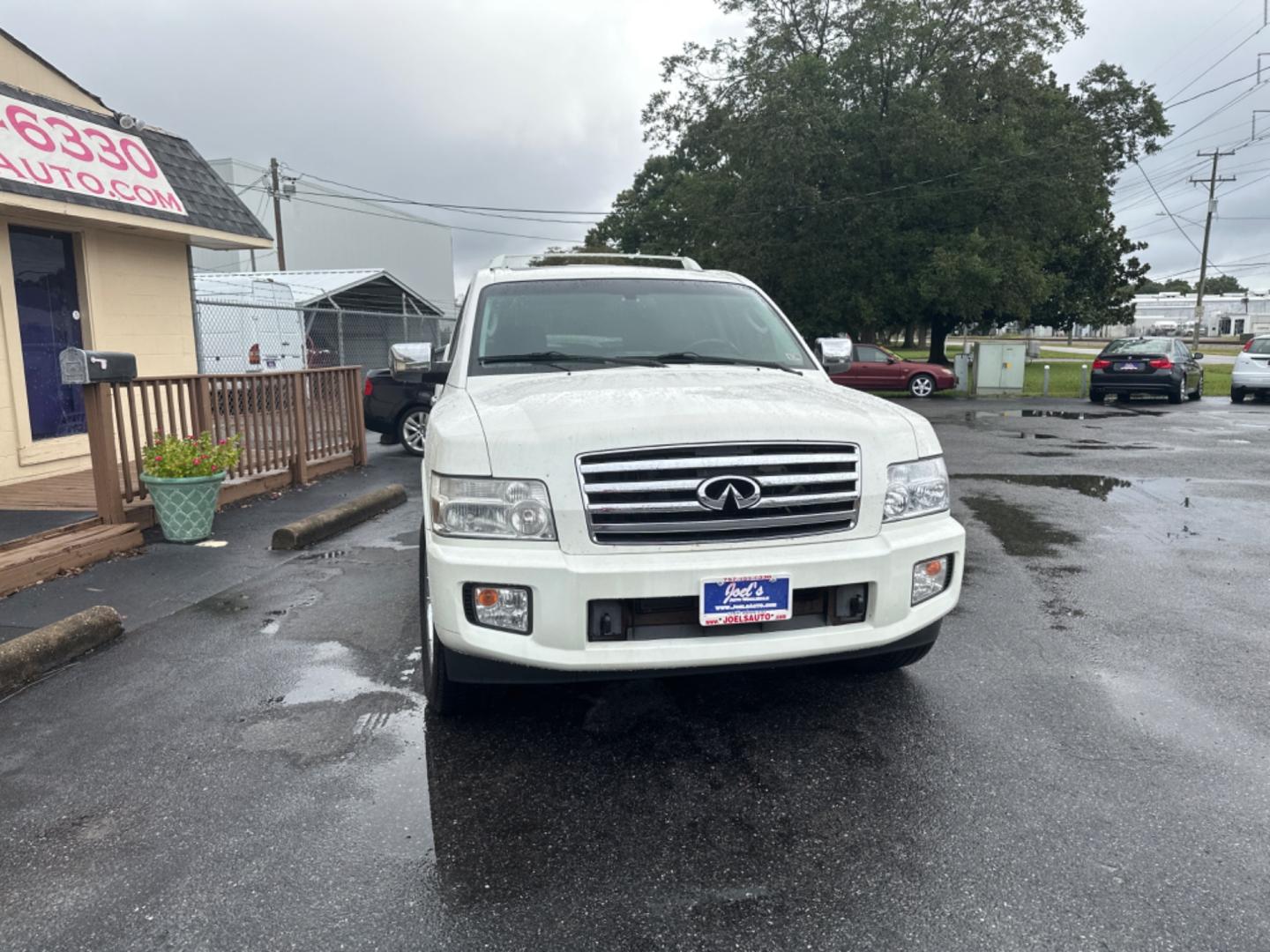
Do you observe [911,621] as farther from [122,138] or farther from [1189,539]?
[122,138]

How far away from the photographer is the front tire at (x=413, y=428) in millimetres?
12164

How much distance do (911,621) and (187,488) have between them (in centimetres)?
553

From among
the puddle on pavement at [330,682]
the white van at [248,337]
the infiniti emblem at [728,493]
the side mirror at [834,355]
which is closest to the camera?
the infiniti emblem at [728,493]

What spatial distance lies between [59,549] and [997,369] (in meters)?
24.5

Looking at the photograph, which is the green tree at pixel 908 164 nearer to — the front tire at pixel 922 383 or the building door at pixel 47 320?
the front tire at pixel 922 383

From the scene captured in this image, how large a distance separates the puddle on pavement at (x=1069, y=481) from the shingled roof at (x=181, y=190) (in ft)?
29.9

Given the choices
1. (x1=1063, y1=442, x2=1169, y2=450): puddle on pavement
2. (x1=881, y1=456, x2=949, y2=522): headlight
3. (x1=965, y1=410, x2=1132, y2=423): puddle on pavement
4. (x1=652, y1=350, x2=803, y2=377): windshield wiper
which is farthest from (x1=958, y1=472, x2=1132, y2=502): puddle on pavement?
(x1=965, y1=410, x2=1132, y2=423): puddle on pavement

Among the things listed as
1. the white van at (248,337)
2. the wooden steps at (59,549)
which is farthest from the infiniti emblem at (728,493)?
the white van at (248,337)

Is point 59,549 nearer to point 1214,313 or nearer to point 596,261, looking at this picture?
point 596,261

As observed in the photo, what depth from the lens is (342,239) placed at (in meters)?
43.2

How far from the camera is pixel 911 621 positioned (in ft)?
10.7

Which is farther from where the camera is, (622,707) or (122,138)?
(122,138)

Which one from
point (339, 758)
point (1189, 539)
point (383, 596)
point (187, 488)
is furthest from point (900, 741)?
point (187, 488)

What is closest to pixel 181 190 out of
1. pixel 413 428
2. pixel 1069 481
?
pixel 413 428
